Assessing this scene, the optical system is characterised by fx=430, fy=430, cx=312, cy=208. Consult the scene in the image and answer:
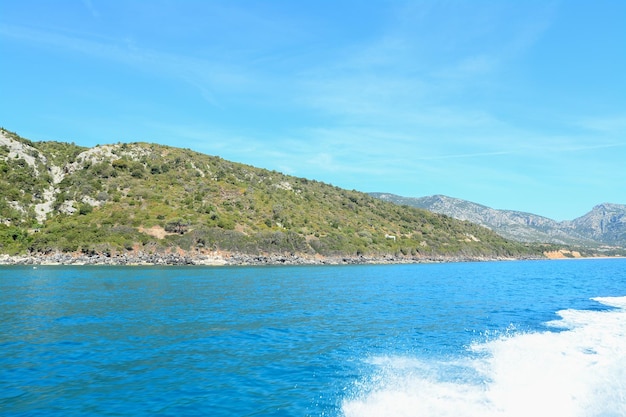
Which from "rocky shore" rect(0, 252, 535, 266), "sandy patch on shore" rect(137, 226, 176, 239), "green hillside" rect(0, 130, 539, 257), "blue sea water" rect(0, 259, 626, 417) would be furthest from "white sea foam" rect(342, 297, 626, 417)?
"sandy patch on shore" rect(137, 226, 176, 239)

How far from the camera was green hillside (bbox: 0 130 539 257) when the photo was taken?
9119 centimetres

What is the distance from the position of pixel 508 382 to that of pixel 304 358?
7674mm

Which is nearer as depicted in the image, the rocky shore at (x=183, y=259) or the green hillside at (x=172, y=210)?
the rocky shore at (x=183, y=259)

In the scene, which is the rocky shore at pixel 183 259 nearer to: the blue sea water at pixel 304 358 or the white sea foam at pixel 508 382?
the blue sea water at pixel 304 358

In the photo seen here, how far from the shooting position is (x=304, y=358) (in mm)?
17703

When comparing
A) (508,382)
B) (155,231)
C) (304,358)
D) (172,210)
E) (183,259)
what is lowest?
(304,358)

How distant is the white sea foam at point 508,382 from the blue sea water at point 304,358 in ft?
0.18

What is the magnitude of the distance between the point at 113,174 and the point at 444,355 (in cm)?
11458

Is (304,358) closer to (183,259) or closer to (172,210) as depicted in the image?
(183,259)

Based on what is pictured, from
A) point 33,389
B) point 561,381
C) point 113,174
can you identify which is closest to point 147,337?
point 33,389

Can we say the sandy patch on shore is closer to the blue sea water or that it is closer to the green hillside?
the green hillside

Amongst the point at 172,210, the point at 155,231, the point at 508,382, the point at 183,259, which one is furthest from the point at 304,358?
the point at 172,210

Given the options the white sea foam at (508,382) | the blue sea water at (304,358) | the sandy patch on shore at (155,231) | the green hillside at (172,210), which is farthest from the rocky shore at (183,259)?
the white sea foam at (508,382)

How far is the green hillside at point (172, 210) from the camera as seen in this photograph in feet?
299
